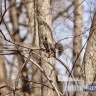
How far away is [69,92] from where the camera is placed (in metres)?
3.20

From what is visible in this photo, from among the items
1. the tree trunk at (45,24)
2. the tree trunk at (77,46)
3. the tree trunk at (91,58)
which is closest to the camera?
the tree trunk at (91,58)

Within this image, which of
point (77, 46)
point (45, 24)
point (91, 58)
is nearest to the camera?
point (91, 58)

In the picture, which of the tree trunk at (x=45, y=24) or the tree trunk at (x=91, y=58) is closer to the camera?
the tree trunk at (x=91, y=58)

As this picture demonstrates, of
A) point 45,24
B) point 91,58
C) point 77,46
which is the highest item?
point 45,24

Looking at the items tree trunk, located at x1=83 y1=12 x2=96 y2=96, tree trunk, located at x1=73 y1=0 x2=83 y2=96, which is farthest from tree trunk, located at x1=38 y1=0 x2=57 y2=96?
tree trunk, located at x1=83 y1=12 x2=96 y2=96

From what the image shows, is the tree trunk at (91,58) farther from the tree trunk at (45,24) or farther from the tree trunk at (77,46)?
the tree trunk at (45,24)

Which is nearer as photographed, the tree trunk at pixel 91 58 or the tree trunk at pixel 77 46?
the tree trunk at pixel 91 58

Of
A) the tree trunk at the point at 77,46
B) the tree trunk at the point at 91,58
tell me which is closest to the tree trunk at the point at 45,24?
the tree trunk at the point at 77,46

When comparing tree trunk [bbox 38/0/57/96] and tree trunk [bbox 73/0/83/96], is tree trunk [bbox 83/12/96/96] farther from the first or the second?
tree trunk [bbox 38/0/57/96]

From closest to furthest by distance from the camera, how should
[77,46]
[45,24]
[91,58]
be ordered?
[91,58] < [45,24] < [77,46]

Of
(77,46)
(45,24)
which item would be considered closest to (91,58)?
(45,24)

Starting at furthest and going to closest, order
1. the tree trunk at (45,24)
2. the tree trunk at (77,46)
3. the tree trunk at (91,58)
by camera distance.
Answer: the tree trunk at (45,24)
the tree trunk at (77,46)
the tree trunk at (91,58)

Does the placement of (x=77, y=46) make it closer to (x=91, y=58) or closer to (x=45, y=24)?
(x=45, y=24)

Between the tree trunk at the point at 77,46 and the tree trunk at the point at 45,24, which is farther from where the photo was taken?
the tree trunk at the point at 45,24
